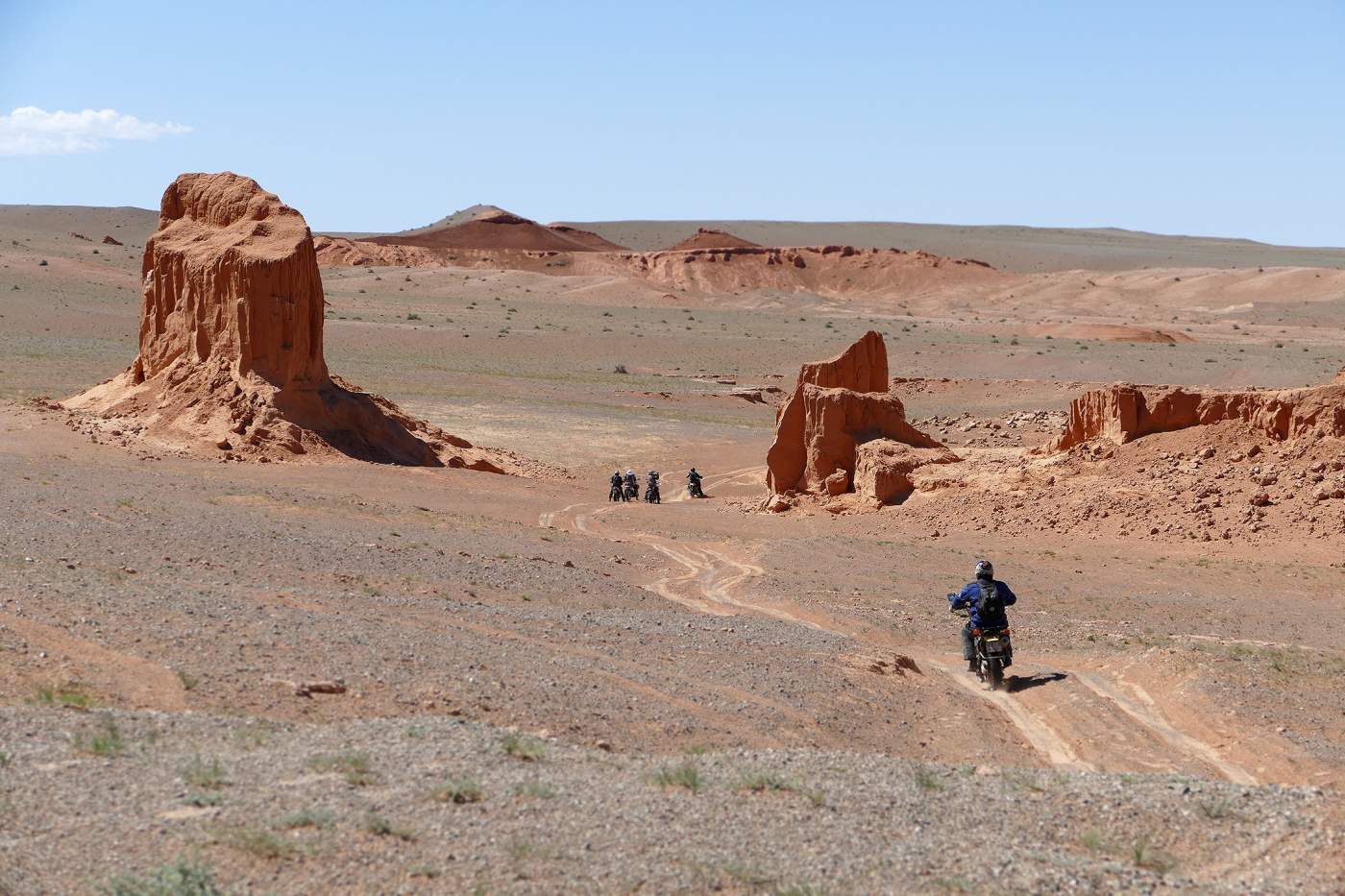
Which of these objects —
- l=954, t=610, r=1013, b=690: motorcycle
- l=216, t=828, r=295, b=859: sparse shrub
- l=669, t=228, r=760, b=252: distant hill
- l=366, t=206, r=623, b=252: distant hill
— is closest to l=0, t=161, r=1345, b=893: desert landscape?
l=216, t=828, r=295, b=859: sparse shrub

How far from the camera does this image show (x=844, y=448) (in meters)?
29.3

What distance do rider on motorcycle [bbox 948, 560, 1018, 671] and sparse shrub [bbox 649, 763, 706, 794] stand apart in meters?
6.29

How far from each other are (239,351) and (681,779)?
2499cm

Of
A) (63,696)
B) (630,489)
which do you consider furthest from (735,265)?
(63,696)

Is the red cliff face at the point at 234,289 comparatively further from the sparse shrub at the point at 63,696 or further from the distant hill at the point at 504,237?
the distant hill at the point at 504,237

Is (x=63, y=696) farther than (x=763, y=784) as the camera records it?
Yes

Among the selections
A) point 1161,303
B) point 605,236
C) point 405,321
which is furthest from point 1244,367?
point 605,236

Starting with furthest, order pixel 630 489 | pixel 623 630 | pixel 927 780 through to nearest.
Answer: pixel 630 489
pixel 623 630
pixel 927 780

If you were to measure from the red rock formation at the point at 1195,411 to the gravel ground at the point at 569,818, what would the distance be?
57.2 feet

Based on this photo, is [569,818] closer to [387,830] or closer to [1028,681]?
[387,830]

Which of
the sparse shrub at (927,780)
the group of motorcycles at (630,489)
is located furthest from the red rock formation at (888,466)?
the sparse shrub at (927,780)

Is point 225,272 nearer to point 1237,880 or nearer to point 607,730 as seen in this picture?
point 607,730

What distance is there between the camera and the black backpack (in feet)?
46.5

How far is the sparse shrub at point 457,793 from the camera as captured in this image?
7.71 metres
